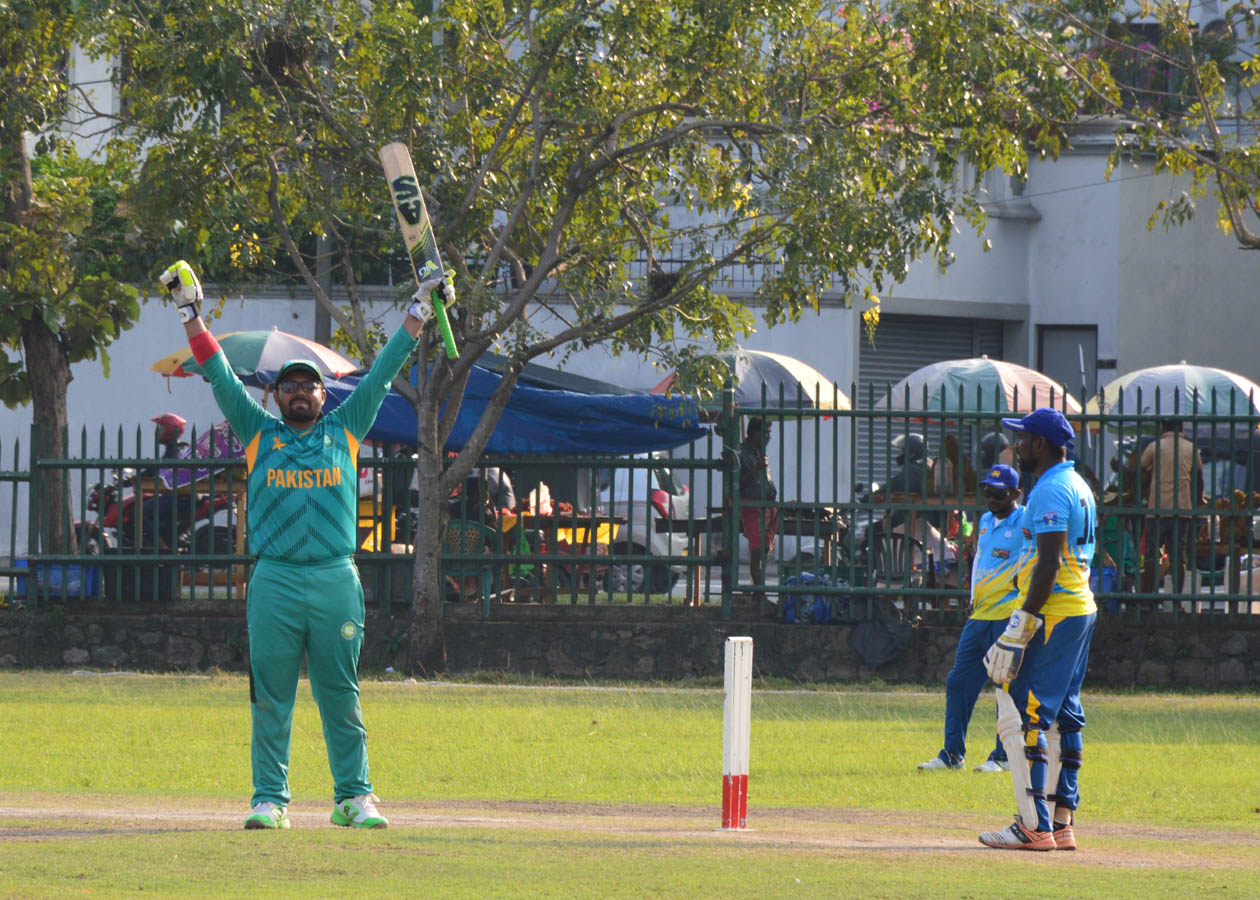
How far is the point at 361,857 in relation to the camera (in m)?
6.53

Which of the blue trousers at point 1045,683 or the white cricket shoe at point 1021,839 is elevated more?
the blue trousers at point 1045,683

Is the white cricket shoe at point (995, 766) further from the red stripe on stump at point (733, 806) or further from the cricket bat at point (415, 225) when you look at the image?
the cricket bat at point (415, 225)

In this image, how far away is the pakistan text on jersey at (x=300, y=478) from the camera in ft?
23.9

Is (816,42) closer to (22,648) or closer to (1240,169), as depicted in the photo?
(1240,169)

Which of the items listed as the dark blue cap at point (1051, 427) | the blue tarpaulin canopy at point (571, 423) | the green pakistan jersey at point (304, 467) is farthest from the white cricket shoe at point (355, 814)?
the blue tarpaulin canopy at point (571, 423)

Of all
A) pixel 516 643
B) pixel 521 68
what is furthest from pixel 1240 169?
pixel 516 643

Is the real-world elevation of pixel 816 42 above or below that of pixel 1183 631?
above

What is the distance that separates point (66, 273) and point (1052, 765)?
11.7 m

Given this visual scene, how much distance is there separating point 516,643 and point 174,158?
4.77 meters

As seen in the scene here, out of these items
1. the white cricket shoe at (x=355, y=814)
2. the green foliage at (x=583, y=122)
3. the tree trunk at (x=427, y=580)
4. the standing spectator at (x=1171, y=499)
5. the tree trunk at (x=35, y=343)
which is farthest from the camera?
A: the tree trunk at (x=35, y=343)

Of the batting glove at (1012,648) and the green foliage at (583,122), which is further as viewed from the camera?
the green foliage at (583,122)

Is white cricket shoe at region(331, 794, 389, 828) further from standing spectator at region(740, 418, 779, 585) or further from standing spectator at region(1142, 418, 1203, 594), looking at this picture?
standing spectator at region(1142, 418, 1203, 594)

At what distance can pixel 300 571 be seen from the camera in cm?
726

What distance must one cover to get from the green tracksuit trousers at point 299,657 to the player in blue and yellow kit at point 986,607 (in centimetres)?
395
